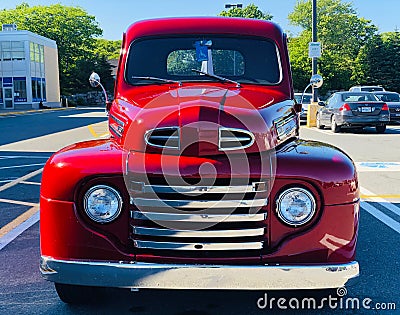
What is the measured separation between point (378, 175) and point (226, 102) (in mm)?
6071

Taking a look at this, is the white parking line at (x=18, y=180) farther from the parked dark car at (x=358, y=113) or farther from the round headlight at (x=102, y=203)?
the parked dark car at (x=358, y=113)

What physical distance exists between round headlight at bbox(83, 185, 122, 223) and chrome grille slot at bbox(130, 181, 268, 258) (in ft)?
0.35

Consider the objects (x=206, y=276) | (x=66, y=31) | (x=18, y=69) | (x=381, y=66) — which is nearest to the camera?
(x=206, y=276)

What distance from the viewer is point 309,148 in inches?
135

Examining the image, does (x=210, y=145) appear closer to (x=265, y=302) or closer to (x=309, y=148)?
(x=309, y=148)

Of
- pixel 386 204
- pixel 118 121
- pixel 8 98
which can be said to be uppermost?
pixel 118 121

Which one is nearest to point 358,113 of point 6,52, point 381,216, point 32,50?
point 381,216

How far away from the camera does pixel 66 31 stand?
68000 millimetres

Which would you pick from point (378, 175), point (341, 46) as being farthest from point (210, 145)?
point (341, 46)

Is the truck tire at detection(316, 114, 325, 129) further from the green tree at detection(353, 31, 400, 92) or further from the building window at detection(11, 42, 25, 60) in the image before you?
the green tree at detection(353, 31, 400, 92)

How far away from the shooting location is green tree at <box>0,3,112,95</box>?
64438 mm

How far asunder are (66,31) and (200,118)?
69.3 meters

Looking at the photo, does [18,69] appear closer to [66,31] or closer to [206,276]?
[66,31]

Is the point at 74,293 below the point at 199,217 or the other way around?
below
